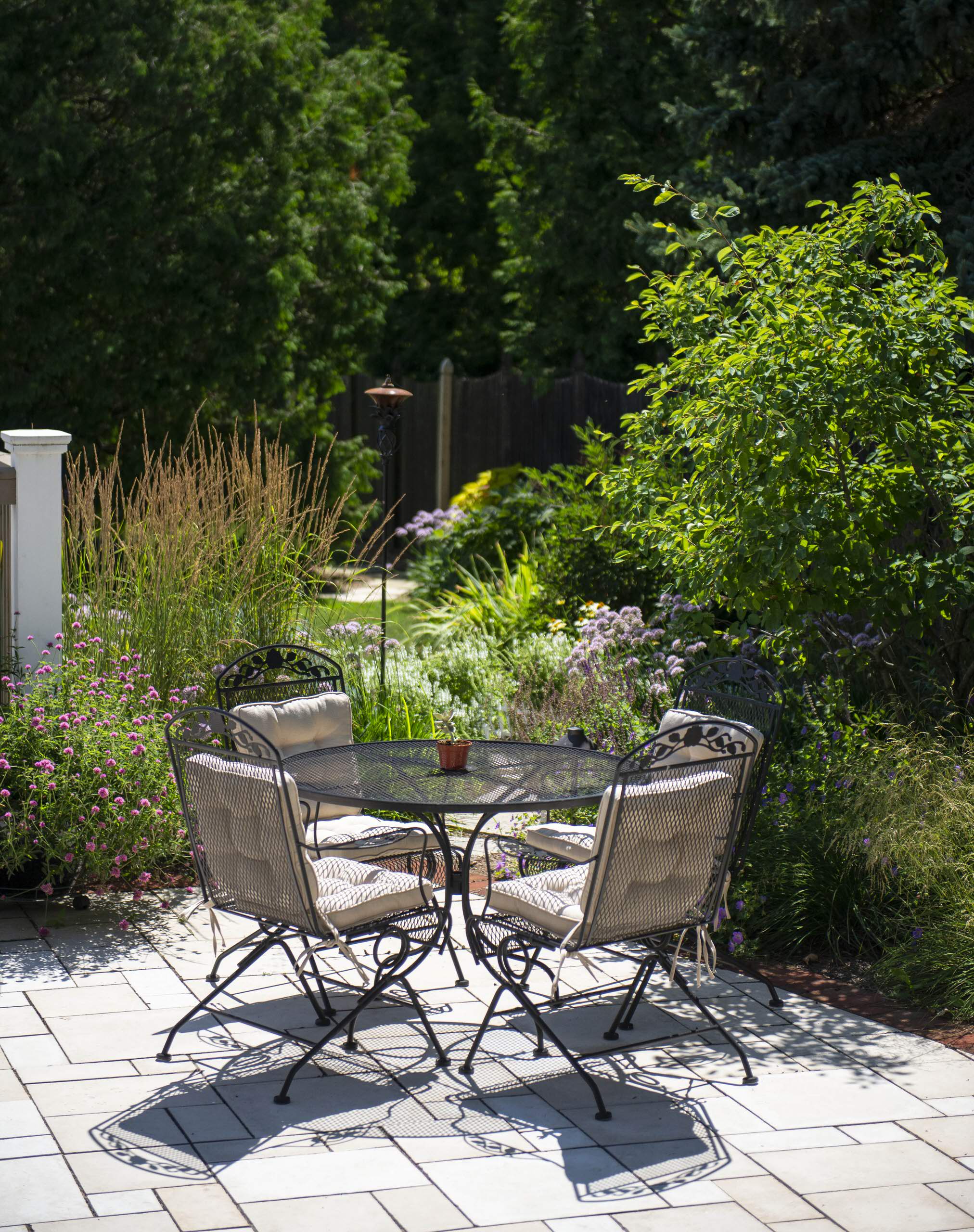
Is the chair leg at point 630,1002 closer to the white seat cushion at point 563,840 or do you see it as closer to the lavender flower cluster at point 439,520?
the white seat cushion at point 563,840

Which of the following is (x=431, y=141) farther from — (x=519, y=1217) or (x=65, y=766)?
(x=519, y=1217)

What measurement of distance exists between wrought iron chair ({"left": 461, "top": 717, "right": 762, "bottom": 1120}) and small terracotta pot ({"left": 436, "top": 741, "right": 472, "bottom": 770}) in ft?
1.30

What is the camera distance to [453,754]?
4902mm

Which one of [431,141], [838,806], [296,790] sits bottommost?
[838,806]

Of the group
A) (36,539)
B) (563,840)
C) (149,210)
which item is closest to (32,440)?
(36,539)

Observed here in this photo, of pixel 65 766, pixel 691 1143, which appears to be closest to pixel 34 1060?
pixel 65 766

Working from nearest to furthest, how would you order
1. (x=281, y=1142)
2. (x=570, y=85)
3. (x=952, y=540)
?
(x=281, y=1142) → (x=952, y=540) → (x=570, y=85)

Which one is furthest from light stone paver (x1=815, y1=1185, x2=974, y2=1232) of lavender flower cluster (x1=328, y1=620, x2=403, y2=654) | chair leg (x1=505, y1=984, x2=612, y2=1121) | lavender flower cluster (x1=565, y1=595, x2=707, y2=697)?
lavender flower cluster (x1=328, y1=620, x2=403, y2=654)

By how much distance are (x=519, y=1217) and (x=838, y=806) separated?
243cm

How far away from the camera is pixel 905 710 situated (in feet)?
20.4

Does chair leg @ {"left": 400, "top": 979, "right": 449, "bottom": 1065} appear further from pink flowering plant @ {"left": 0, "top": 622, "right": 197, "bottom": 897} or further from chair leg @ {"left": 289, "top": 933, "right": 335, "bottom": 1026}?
pink flowering plant @ {"left": 0, "top": 622, "right": 197, "bottom": 897}

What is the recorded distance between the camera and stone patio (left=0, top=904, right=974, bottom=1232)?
138 inches

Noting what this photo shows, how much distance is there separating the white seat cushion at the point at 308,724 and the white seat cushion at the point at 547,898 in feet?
3.12

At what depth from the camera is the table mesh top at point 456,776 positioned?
4484 mm
